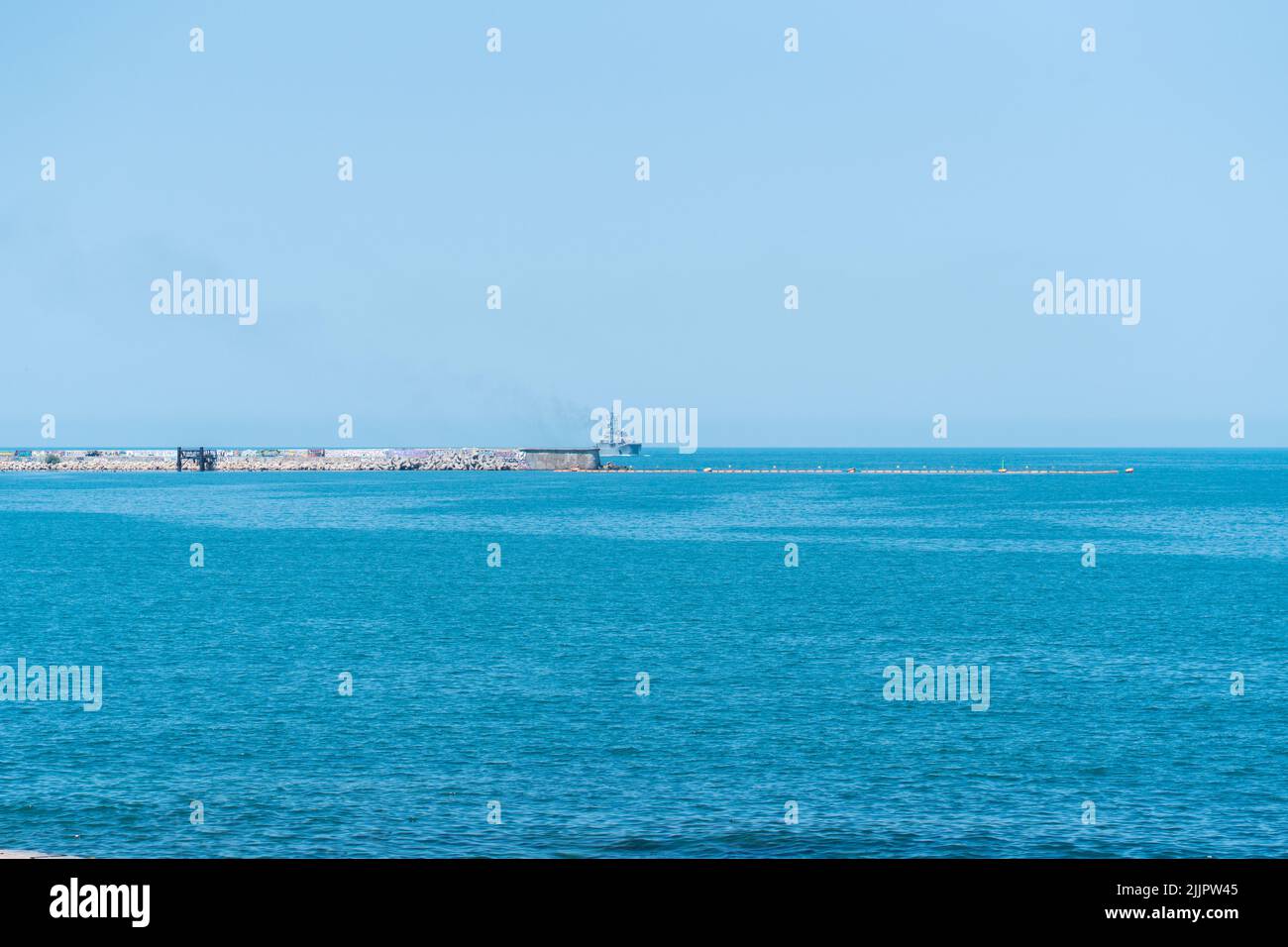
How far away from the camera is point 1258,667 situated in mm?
54875

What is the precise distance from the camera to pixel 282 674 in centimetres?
5391

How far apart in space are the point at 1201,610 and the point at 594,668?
137 ft

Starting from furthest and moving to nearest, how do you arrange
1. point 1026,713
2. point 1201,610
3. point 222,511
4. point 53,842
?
1. point 222,511
2. point 1201,610
3. point 1026,713
4. point 53,842

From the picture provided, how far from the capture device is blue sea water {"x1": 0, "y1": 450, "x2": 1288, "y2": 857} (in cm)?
3225

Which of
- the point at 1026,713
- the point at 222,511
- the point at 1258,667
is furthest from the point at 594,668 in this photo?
the point at 222,511

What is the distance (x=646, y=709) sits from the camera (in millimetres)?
46188

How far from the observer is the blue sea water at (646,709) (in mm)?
32250
